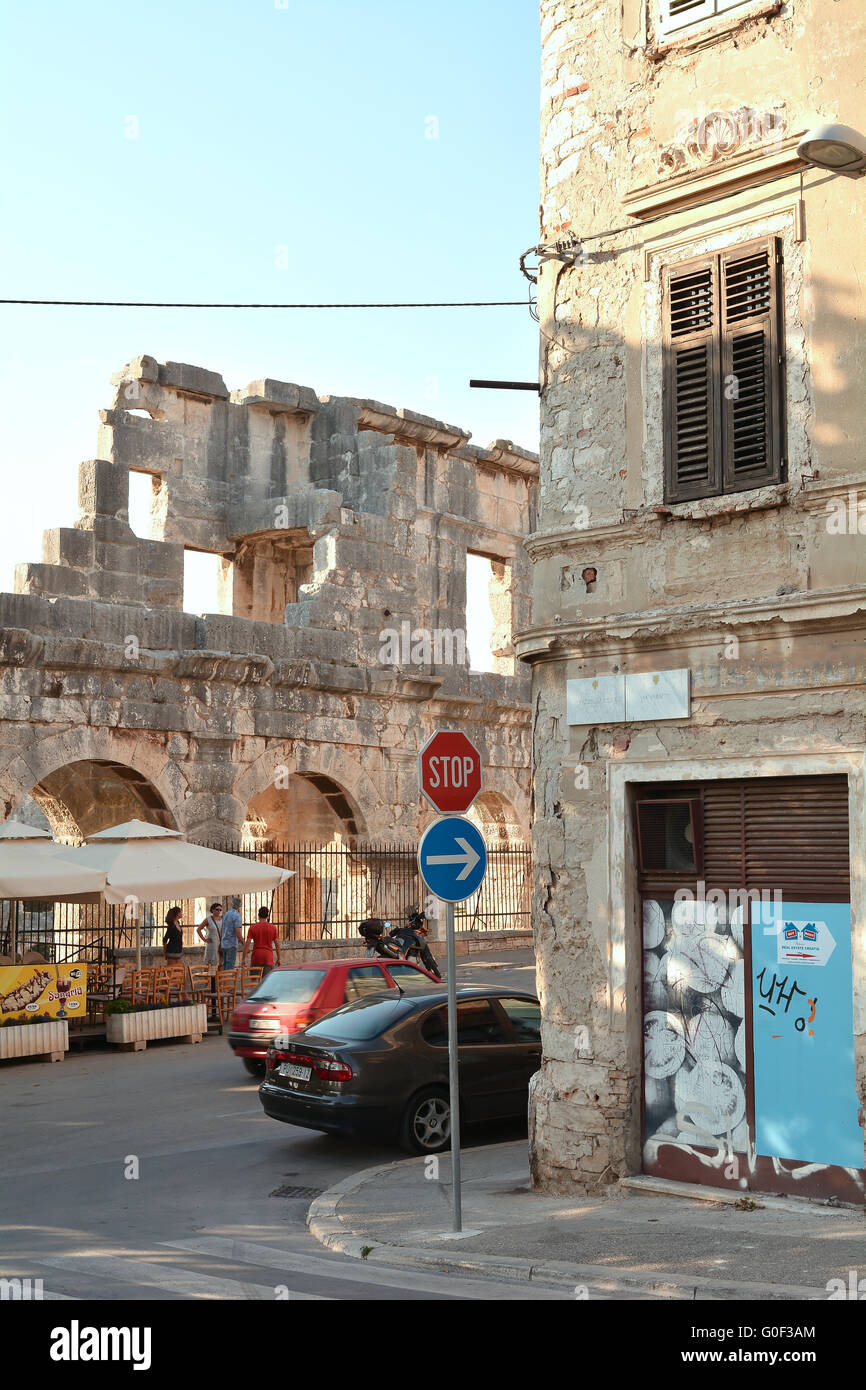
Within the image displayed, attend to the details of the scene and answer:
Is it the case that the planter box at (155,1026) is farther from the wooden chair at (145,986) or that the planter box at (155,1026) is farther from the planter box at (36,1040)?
the planter box at (36,1040)

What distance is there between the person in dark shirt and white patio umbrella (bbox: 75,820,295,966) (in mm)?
997

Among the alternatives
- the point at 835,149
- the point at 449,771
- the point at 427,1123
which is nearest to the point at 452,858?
the point at 449,771

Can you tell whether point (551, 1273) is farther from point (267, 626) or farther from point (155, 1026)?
point (267, 626)

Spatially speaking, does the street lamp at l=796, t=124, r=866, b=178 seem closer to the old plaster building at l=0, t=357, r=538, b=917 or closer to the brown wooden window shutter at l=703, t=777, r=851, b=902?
the brown wooden window shutter at l=703, t=777, r=851, b=902

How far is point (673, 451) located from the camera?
10.0m

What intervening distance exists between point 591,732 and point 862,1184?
349cm

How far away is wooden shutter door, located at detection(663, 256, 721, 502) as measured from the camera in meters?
9.84

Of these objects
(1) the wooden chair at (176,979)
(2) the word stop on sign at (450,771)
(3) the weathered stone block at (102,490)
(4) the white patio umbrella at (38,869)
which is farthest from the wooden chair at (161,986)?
(2) the word stop on sign at (450,771)

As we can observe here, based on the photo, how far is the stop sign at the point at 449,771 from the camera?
9.58 meters

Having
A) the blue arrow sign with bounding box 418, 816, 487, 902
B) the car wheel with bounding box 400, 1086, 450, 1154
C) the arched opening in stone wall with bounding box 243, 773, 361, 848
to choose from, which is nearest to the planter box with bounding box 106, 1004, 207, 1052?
the car wheel with bounding box 400, 1086, 450, 1154

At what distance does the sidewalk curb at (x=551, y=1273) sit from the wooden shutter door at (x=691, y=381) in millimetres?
5035

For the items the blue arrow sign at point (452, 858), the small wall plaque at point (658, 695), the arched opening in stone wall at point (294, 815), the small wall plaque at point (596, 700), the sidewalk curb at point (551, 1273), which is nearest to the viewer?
the sidewalk curb at point (551, 1273)

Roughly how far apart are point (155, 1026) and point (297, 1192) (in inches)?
344
